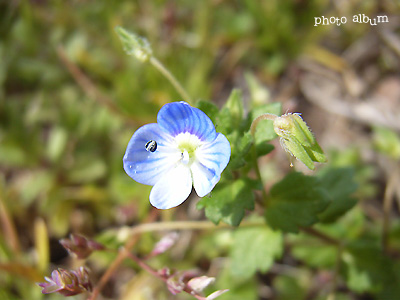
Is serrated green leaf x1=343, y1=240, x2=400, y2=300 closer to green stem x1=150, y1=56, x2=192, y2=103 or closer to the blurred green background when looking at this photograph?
the blurred green background

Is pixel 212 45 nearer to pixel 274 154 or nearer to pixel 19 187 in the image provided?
pixel 274 154

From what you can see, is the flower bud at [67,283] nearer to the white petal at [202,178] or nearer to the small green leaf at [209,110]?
the white petal at [202,178]

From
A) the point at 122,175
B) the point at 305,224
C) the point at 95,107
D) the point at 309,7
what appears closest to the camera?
the point at 305,224

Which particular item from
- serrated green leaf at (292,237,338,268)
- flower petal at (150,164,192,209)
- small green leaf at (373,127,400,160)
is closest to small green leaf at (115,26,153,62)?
flower petal at (150,164,192,209)

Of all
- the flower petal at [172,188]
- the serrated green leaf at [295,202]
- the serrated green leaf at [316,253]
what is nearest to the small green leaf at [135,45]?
the flower petal at [172,188]

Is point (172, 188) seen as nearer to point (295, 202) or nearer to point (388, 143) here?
point (295, 202)

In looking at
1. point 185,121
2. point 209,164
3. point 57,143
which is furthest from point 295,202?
point 57,143

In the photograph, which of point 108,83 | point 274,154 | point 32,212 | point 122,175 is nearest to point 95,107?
point 108,83
